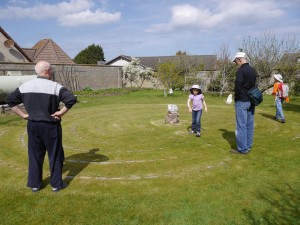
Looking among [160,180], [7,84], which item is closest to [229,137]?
[160,180]

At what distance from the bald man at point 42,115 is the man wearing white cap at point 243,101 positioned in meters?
4.36

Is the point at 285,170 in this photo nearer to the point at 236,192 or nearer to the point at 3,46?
the point at 236,192

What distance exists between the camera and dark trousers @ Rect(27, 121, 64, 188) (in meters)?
5.19

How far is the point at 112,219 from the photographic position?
438 cm

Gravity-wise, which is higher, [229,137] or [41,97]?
[41,97]

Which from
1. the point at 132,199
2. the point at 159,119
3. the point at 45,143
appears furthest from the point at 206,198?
the point at 159,119

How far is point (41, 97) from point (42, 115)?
0.33 metres

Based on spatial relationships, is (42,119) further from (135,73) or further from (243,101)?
(135,73)

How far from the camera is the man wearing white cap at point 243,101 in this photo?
7.33 metres

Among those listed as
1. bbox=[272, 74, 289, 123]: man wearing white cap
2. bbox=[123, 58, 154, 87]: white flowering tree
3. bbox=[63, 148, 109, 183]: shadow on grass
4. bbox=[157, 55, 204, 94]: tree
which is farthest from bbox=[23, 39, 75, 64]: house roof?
bbox=[63, 148, 109, 183]: shadow on grass

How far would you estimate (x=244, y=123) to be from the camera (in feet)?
24.3

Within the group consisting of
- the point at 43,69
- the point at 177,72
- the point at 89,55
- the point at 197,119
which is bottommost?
the point at 197,119

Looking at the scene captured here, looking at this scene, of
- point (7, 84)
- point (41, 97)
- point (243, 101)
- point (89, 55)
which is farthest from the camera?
point (89, 55)

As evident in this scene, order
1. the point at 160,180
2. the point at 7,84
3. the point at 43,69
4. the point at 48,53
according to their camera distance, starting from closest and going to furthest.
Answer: the point at 43,69, the point at 160,180, the point at 7,84, the point at 48,53
